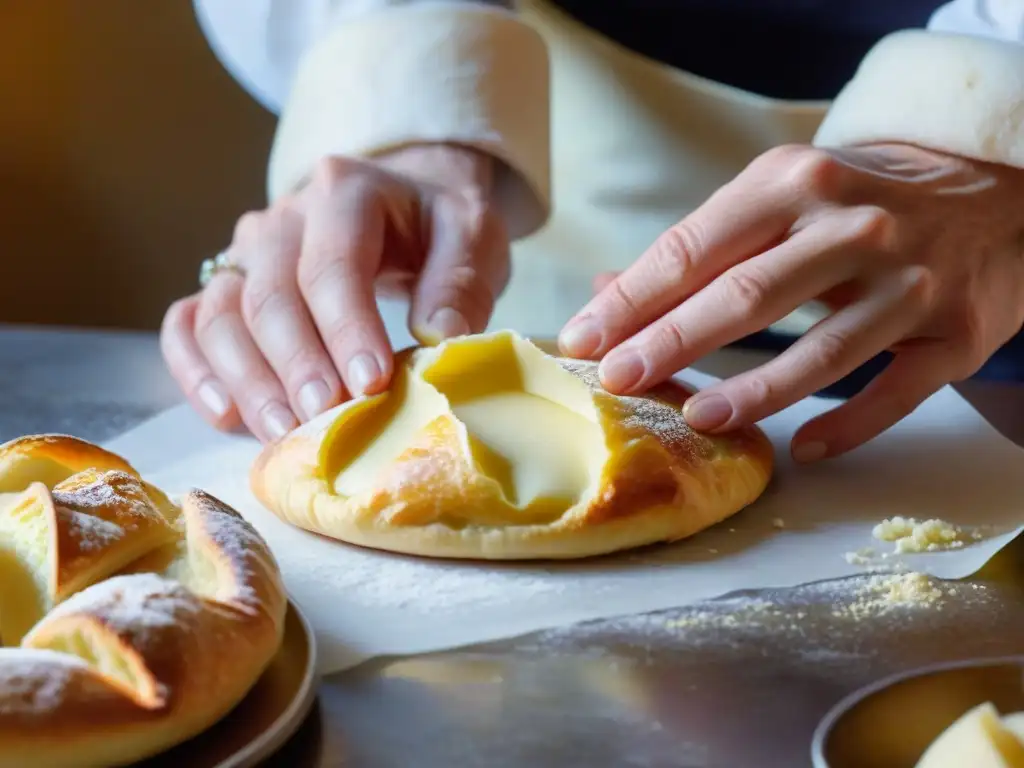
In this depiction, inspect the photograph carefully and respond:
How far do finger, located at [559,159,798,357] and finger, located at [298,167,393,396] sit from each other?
0.17 meters

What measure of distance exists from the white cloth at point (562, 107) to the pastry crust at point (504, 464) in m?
0.39

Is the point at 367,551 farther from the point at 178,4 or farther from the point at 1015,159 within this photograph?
the point at 178,4

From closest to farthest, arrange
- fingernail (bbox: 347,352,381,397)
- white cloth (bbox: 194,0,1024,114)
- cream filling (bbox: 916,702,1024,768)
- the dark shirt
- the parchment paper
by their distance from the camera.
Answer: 1. cream filling (bbox: 916,702,1024,768)
2. the parchment paper
3. fingernail (bbox: 347,352,381,397)
4. white cloth (bbox: 194,0,1024,114)
5. the dark shirt

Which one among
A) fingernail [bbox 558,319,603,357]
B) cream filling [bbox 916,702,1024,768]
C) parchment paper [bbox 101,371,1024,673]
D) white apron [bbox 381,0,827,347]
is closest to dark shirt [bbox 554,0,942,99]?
white apron [bbox 381,0,827,347]

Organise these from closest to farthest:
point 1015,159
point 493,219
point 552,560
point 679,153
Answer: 1. point 552,560
2. point 1015,159
3. point 493,219
4. point 679,153

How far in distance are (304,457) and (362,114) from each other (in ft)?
1.70

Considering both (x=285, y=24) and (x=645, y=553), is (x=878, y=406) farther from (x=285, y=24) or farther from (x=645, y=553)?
(x=285, y=24)

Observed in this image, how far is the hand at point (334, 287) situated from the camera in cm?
101

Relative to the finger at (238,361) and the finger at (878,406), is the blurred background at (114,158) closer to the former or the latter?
the finger at (238,361)

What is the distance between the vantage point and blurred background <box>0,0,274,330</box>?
2512 millimetres

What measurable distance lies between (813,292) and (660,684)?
0.43 m

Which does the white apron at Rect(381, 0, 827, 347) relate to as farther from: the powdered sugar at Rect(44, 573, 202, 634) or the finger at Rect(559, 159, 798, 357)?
the powdered sugar at Rect(44, 573, 202, 634)

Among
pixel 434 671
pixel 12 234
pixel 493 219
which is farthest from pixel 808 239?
pixel 12 234

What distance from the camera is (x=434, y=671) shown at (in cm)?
68
